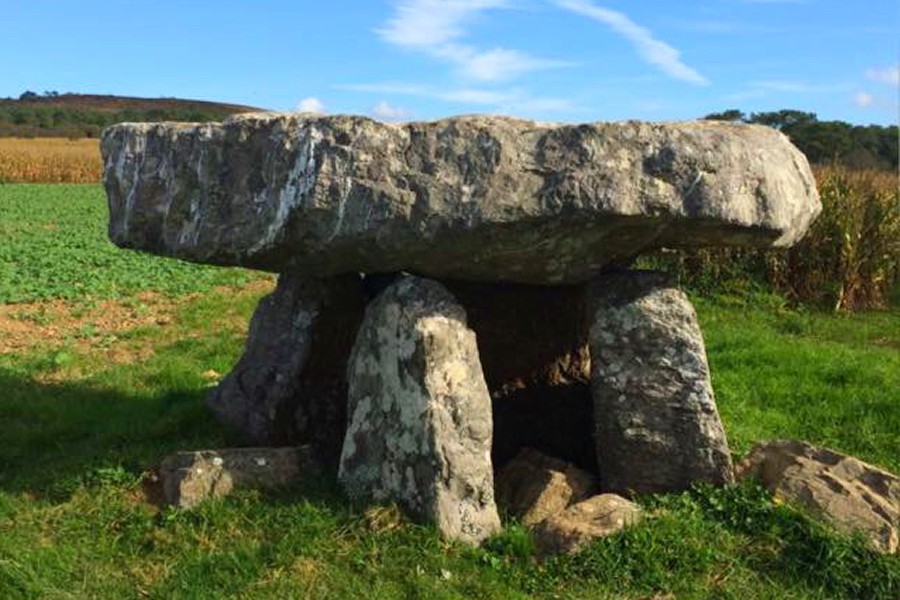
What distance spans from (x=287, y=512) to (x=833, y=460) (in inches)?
139

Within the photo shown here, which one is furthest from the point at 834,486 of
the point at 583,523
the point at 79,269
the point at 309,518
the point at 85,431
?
the point at 79,269

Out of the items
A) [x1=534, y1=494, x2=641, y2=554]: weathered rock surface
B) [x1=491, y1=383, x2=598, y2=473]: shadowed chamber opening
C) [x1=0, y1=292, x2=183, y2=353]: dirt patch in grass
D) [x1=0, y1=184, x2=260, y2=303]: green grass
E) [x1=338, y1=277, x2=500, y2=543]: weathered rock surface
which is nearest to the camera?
[x1=534, y1=494, x2=641, y2=554]: weathered rock surface

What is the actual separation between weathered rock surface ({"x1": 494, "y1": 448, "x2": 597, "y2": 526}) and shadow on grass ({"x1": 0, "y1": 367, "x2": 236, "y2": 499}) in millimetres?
2242

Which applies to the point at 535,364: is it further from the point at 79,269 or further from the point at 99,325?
the point at 79,269

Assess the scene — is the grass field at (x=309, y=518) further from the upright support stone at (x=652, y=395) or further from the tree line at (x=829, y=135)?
the tree line at (x=829, y=135)

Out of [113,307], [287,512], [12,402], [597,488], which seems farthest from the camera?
[113,307]

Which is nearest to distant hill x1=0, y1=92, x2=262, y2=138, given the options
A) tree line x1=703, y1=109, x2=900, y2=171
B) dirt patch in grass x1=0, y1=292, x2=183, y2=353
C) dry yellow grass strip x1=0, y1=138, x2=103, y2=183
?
dry yellow grass strip x1=0, y1=138, x2=103, y2=183

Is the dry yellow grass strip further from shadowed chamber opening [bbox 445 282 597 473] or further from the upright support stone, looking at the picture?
the upright support stone

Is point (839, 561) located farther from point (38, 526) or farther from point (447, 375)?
point (38, 526)

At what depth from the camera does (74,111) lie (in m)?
113

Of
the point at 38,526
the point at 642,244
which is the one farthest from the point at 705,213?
the point at 38,526

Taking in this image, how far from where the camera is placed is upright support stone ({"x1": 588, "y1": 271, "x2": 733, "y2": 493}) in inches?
225

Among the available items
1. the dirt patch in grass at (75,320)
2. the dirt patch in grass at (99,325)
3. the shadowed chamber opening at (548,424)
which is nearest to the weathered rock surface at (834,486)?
the shadowed chamber opening at (548,424)

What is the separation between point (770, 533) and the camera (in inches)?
204
